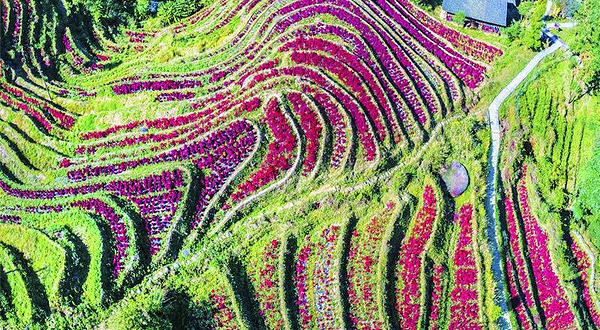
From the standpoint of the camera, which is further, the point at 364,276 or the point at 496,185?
the point at 496,185

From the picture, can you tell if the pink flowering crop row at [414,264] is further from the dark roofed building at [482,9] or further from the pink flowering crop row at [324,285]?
the dark roofed building at [482,9]

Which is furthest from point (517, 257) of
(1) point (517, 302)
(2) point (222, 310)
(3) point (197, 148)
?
(3) point (197, 148)

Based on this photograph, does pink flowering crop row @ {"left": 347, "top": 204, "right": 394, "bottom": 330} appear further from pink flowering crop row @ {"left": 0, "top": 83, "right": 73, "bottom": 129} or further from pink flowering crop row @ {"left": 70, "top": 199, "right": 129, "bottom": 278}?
pink flowering crop row @ {"left": 0, "top": 83, "right": 73, "bottom": 129}

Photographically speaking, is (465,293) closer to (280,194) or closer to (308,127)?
(280,194)

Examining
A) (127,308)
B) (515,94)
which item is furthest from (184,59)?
(515,94)

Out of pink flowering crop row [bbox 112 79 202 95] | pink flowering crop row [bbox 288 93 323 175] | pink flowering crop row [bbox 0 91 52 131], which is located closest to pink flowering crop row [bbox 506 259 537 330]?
pink flowering crop row [bbox 288 93 323 175]
